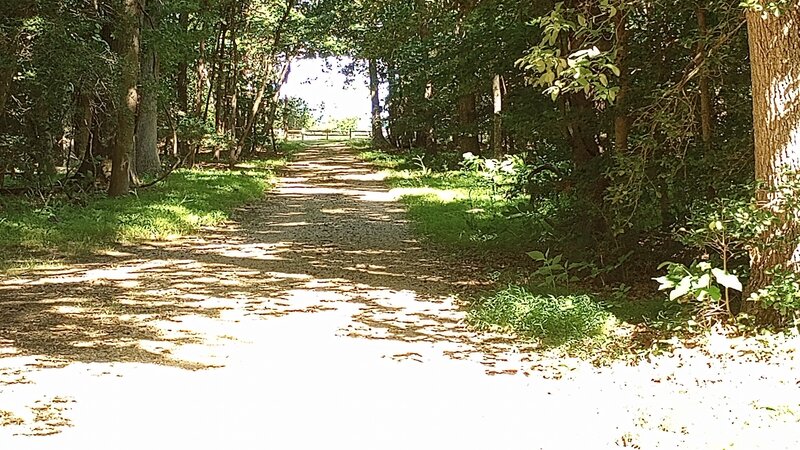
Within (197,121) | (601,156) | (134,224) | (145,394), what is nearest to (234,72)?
(197,121)

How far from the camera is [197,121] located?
23.3m

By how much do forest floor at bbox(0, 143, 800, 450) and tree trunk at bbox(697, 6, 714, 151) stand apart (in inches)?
91.8

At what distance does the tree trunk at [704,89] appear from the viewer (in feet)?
22.4

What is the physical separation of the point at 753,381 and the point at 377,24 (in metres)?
12.0

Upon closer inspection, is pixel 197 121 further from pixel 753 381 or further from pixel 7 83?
pixel 753 381

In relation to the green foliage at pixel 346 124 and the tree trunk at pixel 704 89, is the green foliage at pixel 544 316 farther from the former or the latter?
the green foliage at pixel 346 124

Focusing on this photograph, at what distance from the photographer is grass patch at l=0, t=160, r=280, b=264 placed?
11242 millimetres

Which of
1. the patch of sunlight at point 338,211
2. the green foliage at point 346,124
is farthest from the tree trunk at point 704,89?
the green foliage at point 346,124

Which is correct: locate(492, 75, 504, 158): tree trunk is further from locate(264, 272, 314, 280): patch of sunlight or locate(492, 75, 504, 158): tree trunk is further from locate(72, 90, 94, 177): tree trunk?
locate(72, 90, 94, 177): tree trunk

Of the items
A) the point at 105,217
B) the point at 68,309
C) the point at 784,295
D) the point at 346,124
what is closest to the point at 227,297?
the point at 68,309

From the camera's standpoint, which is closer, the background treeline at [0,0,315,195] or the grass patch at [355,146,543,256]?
the background treeline at [0,0,315,195]

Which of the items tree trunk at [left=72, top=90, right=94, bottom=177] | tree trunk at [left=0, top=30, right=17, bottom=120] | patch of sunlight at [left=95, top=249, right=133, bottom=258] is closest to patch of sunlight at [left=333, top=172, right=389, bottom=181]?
tree trunk at [left=72, top=90, right=94, bottom=177]

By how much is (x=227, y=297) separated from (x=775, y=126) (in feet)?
18.1

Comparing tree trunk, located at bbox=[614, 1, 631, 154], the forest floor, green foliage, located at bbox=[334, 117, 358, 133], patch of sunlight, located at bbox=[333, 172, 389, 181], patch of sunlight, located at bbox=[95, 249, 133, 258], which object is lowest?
the forest floor
